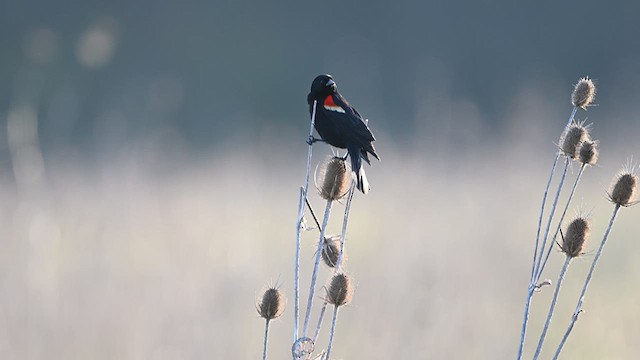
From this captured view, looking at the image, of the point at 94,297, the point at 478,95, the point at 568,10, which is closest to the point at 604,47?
the point at 568,10

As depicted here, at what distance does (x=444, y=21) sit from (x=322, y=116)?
11273 millimetres

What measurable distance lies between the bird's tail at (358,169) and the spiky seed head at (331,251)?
0.41 m

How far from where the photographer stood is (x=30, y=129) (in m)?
4.56

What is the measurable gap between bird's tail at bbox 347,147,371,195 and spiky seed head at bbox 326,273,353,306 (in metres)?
0.62

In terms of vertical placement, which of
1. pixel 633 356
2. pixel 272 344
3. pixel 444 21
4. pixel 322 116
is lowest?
pixel 272 344

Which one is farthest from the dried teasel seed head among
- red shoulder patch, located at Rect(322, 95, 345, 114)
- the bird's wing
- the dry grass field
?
the dry grass field

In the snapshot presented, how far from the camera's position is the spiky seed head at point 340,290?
2.67 m

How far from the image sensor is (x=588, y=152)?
2.87 m

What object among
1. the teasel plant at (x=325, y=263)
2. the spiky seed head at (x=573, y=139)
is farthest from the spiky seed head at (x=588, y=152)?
the teasel plant at (x=325, y=263)

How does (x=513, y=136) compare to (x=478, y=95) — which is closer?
(x=513, y=136)

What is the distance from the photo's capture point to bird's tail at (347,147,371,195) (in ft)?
10.9

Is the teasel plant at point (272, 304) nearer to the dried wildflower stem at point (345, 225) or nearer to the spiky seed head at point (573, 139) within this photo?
the dried wildflower stem at point (345, 225)

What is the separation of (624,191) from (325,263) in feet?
2.59

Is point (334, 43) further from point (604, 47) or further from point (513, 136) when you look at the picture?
point (513, 136)
